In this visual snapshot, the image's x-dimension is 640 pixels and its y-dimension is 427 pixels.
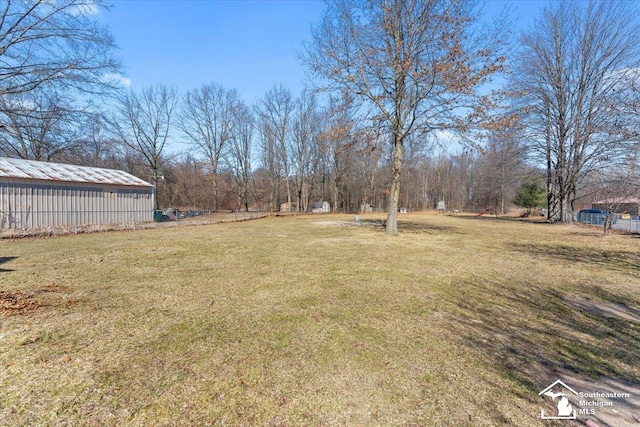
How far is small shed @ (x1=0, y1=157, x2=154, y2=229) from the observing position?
15836mm

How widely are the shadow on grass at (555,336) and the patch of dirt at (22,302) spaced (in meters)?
5.66

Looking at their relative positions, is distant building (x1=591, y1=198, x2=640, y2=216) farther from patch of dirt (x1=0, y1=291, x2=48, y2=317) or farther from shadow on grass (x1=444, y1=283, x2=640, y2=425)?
patch of dirt (x1=0, y1=291, x2=48, y2=317)

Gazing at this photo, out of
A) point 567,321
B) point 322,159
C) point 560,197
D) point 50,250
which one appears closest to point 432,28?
point 567,321

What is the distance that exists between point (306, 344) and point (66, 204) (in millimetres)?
20765

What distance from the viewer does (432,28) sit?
42.1 ft

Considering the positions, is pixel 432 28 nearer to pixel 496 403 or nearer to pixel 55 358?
pixel 496 403

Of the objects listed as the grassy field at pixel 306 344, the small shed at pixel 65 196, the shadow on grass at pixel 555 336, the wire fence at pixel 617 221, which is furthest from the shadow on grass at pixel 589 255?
the small shed at pixel 65 196

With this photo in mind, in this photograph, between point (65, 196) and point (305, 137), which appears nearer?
point (65, 196)

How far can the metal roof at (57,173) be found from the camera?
16.3m

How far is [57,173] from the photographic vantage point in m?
18.2

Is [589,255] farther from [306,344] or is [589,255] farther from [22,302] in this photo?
[22,302]

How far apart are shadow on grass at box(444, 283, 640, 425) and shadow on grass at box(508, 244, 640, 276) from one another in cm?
347

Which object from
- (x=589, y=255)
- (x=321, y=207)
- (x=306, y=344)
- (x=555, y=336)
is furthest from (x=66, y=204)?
(x=321, y=207)

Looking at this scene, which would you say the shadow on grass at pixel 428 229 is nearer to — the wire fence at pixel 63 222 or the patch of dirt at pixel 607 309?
the patch of dirt at pixel 607 309
